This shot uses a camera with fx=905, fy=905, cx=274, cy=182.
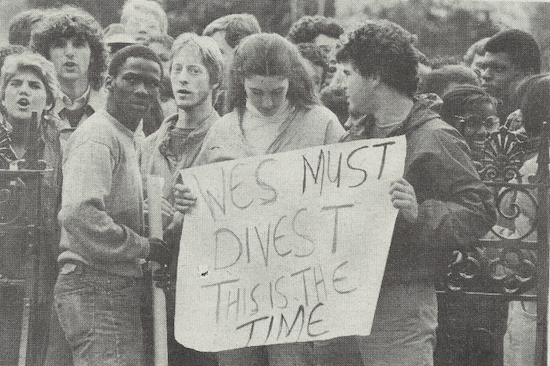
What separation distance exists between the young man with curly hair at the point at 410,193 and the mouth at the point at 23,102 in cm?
133

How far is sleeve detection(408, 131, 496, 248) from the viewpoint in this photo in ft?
8.95

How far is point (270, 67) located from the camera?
3104mm

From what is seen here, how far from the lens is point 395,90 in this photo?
2875mm

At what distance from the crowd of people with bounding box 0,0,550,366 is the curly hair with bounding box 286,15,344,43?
0.05m

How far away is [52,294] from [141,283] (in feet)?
1.24

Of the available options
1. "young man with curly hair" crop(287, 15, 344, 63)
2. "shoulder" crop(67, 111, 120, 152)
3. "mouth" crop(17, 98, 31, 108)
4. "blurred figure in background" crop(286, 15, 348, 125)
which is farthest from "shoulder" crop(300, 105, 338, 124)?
"mouth" crop(17, 98, 31, 108)

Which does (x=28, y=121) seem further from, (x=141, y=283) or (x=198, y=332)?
(x=198, y=332)

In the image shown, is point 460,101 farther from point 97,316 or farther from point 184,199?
point 97,316

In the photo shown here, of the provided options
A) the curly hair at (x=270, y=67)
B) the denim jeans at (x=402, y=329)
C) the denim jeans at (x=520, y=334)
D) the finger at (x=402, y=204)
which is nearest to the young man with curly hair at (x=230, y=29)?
the curly hair at (x=270, y=67)

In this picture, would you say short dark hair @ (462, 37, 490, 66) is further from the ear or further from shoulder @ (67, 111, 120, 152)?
shoulder @ (67, 111, 120, 152)

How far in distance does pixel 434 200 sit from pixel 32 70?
177cm

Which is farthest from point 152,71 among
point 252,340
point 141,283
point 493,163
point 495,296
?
point 495,296

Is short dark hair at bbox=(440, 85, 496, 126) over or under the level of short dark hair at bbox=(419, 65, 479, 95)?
under

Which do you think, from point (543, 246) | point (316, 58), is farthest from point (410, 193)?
point (316, 58)
